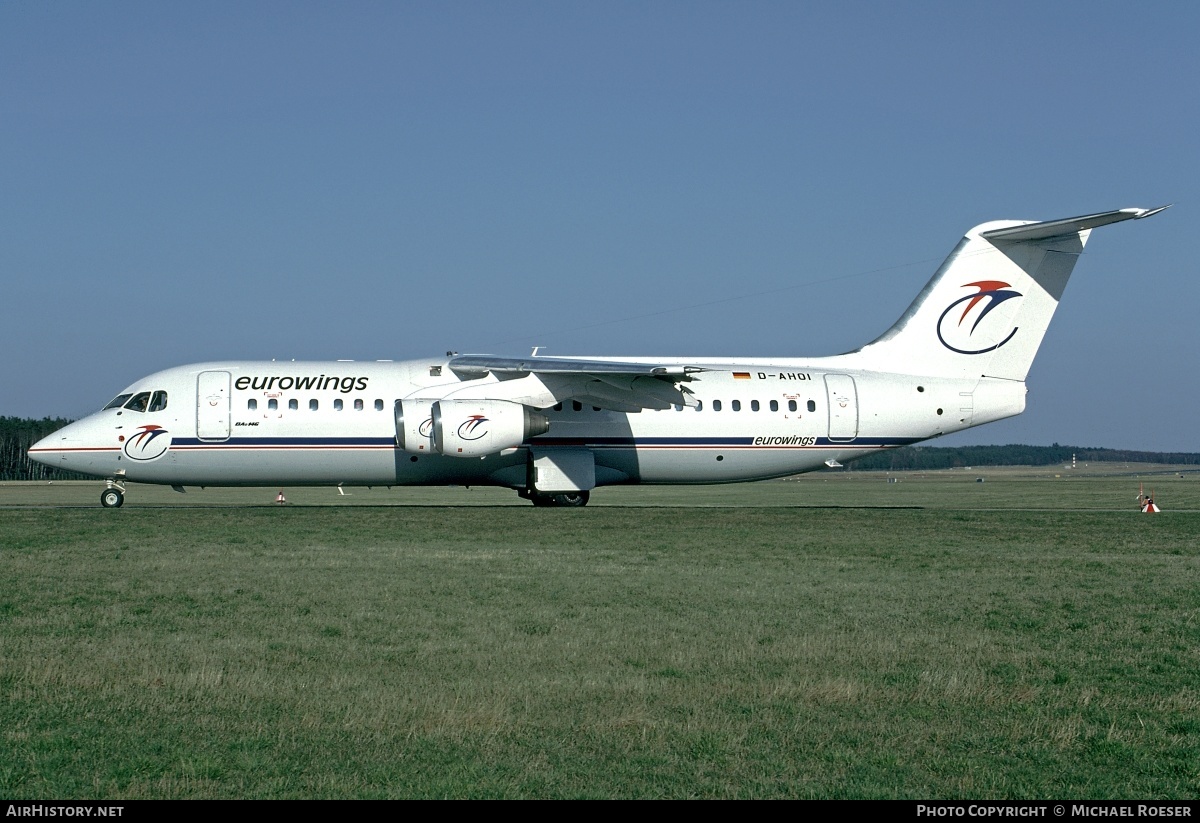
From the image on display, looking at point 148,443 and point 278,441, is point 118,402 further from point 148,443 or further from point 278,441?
point 278,441

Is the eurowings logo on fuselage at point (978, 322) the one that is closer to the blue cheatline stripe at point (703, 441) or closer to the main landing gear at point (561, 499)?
the blue cheatline stripe at point (703, 441)

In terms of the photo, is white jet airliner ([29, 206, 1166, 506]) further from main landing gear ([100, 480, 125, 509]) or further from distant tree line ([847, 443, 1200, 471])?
distant tree line ([847, 443, 1200, 471])

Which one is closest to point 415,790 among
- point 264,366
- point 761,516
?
point 761,516

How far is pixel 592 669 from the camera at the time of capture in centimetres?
966

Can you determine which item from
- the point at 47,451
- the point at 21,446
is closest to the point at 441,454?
the point at 47,451

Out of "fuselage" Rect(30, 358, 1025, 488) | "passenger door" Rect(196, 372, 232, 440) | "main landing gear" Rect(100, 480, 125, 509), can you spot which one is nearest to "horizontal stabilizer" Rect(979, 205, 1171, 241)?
"fuselage" Rect(30, 358, 1025, 488)

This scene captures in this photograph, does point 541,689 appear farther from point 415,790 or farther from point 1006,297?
point 1006,297

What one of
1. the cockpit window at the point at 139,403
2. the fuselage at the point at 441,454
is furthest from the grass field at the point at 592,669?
the cockpit window at the point at 139,403

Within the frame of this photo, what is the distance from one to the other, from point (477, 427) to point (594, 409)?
3368 millimetres

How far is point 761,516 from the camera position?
24672 millimetres

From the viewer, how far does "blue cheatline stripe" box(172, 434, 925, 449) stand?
27016mm

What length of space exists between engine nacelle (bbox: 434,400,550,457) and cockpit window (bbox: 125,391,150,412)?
693 cm

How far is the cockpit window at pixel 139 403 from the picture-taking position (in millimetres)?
27312
